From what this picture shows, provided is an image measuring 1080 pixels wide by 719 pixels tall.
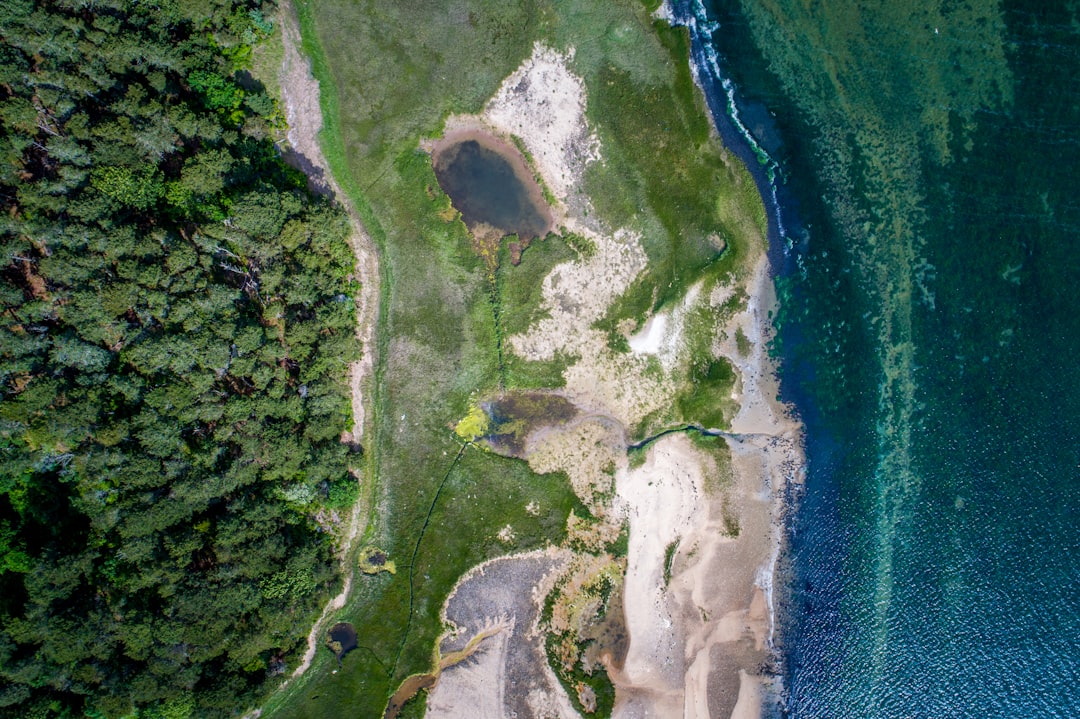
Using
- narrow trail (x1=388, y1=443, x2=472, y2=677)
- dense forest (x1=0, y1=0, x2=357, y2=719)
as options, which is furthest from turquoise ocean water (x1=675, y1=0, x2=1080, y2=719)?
dense forest (x1=0, y1=0, x2=357, y2=719)

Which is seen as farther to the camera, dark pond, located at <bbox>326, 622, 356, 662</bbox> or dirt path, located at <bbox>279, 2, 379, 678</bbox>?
dark pond, located at <bbox>326, 622, 356, 662</bbox>

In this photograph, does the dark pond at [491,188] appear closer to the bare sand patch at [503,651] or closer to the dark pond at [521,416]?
the dark pond at [521,416]

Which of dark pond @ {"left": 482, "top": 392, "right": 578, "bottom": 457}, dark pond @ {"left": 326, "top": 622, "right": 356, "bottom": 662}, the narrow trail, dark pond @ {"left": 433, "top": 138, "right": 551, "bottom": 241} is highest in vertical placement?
dark pond @ {"left": 433, "top": 138, "right": 551, "bottom": 241}

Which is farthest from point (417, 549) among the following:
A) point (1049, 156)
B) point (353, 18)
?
point (1049, 156)

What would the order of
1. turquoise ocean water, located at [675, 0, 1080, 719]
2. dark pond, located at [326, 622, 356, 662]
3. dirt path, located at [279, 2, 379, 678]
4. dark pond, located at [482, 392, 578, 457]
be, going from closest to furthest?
dirt path, located at [279, 2, 379, 678] → turquoise ocean water, located at [675, 0, 1080, 719] → dark pond, located at [326, 622, 356, 662] → dark pond, located at [482, 392, 578, 457]

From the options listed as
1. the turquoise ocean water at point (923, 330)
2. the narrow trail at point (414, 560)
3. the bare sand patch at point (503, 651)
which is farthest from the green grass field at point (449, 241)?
the turquoise ocean water at point (923, 330)

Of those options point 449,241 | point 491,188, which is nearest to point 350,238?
point 449,241

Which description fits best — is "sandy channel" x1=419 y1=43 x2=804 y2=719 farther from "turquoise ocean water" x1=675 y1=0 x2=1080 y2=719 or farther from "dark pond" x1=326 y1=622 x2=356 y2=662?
"dark pond" x1=326 y1=622 x2=356 y2=662
